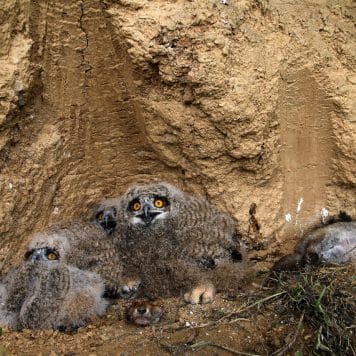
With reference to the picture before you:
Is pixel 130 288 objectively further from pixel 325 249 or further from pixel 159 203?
pixel 325 249

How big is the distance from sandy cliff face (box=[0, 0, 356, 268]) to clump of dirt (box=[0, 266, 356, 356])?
2.26 feet

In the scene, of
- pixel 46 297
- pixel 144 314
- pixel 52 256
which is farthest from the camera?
pixel 52 256

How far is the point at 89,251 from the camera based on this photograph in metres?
4.36

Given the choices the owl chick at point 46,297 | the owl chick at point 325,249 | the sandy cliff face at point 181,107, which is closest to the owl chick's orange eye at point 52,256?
the owl chick at point 46,297

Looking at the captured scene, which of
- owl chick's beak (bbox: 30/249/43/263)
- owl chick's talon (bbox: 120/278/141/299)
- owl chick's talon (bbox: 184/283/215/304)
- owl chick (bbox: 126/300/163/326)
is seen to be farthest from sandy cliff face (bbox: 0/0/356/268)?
owl chick (bbox: 126/300/163/326)

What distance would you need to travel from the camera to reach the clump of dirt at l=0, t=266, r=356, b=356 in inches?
130

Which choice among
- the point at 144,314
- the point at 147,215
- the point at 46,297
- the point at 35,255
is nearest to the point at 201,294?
the point at 144,314

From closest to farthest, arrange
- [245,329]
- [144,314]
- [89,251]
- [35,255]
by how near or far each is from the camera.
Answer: [245,329], [144,314], [35,255], [89,251]

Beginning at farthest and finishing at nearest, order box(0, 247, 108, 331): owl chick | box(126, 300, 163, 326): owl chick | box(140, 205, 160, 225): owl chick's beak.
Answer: box(140, 205, 160, 225): owl chick's beak → box(0, 247, 108, 331): owl chick → box(126, 300, 163, 326): owl chick

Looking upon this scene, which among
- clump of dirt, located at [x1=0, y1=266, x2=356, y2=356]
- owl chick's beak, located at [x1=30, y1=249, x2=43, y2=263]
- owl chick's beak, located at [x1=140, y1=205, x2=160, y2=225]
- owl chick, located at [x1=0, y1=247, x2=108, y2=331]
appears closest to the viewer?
clump of dirt, located at [x1=0, y1=266, x2=356, y2=356]

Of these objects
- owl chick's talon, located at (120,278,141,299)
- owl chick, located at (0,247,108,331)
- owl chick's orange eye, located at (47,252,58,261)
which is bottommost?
owl chick's talon, located at (120,278,141,299)

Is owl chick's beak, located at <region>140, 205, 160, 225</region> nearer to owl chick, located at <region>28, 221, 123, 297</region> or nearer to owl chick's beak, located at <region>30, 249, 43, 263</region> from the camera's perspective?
owl chick, located at <region>28, 221, 123, 297</region>

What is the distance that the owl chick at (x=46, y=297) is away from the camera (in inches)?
153

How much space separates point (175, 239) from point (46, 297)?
3.84 ft
